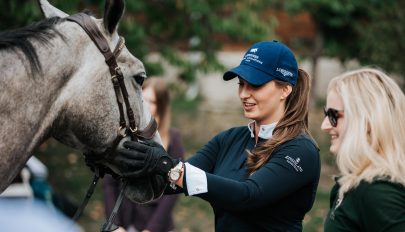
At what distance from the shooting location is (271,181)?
3.12 meters

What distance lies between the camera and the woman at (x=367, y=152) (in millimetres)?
2793

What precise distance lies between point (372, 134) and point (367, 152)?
0.09 meters

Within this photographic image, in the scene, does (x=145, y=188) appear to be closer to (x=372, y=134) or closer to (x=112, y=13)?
(x=112, y=13)

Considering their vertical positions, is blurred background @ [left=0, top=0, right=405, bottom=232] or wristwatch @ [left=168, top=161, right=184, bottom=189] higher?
wristwatch @ [left=168, top=161, right=184, bottom=189]

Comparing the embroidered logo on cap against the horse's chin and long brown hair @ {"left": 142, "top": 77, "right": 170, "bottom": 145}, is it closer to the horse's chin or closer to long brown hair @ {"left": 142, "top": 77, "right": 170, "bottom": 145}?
the horse's chin

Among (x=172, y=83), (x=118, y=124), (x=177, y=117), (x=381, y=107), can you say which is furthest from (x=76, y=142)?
(x=177, y=117)

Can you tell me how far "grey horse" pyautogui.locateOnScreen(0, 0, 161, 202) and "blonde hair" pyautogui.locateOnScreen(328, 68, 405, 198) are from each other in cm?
99

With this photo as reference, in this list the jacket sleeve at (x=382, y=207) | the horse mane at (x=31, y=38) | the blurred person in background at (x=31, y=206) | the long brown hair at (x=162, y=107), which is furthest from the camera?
the long brown hair at (x=162, y=107)

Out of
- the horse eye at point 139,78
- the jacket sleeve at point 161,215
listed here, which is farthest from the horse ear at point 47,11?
the jacket sleeve at point 161,215

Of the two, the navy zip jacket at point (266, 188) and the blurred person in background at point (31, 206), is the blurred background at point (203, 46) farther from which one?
the navy zip jacket at point (266, 188)

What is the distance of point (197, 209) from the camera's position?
9867mm

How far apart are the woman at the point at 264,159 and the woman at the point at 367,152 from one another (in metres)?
0.19

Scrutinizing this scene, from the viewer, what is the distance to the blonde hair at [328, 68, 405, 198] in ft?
9.51

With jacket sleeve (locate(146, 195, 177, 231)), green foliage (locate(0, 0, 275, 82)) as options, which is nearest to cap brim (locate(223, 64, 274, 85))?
jacket sleeve (locate(146, 195, 177, 231))
